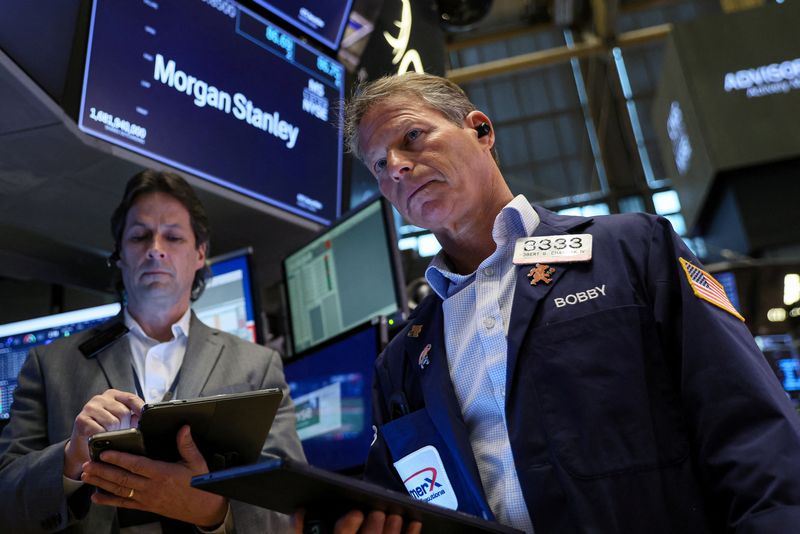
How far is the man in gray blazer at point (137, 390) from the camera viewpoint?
5.41ft

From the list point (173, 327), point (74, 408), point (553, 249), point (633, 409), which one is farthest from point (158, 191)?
point (633, 409)

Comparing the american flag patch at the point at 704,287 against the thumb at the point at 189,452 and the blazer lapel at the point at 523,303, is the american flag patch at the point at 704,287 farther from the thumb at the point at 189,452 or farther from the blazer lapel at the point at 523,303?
the thumb at the point at 189,452

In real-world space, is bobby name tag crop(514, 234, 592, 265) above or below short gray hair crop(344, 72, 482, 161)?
below

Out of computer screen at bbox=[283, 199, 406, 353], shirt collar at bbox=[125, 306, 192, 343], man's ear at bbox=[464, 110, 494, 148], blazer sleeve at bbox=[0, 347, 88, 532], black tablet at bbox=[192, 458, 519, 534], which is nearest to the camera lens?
black tablet at bbox=[192, 458, 519, 534]

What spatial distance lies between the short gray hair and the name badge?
0.75 meters

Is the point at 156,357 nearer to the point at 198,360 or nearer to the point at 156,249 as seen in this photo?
the point at 198,360

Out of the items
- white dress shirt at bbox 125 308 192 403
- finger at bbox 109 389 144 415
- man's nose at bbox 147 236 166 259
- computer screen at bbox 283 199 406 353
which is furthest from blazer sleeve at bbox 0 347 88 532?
computer screen at bbox 283 199 406 353

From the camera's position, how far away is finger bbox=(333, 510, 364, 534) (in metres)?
1.19

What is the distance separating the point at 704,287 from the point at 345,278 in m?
1.80

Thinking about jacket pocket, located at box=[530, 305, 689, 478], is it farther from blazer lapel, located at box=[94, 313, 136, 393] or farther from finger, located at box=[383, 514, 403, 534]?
blazer lapel, located at box=[94, 313, 136, 393]

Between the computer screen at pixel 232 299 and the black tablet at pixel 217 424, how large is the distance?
1493 millimetres

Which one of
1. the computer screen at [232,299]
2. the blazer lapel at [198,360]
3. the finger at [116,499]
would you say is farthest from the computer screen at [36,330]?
the finger at [116,499]

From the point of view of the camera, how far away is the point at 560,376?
1.39 metres

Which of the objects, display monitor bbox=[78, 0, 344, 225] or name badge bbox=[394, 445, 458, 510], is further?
display monitor bbox=[78, 0, 344, 225]
